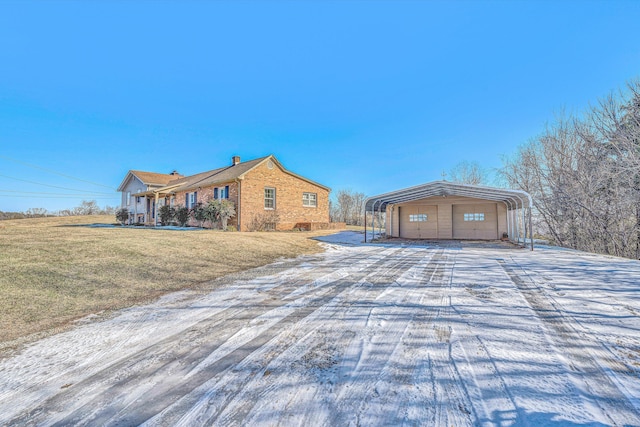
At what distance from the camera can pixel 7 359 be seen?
2273mm

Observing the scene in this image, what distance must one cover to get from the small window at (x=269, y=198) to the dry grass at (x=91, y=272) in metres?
8.99

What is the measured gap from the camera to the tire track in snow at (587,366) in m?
1.54

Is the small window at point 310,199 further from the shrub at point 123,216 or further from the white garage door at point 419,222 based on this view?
the shrub at point 123,216

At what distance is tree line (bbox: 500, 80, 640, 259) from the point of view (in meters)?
9.99

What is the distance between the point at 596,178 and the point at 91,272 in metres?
17.3

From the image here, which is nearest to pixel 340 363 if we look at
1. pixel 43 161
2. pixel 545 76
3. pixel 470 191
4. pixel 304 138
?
pixel 470 191

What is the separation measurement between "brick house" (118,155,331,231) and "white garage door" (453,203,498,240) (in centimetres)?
880

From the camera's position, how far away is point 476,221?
1530 cm

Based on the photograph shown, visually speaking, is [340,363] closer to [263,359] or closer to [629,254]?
[263,359]

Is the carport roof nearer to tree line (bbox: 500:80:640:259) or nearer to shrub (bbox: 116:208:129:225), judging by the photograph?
tree line (bbox: 500:80:640:259)

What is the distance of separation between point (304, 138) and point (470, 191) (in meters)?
20.5

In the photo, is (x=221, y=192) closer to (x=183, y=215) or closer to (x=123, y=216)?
(x=183, y=215)

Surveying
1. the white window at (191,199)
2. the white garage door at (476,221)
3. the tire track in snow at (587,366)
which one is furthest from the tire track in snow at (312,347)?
the white window at (191,199)

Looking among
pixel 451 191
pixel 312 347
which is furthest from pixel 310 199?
pixel 312 347
